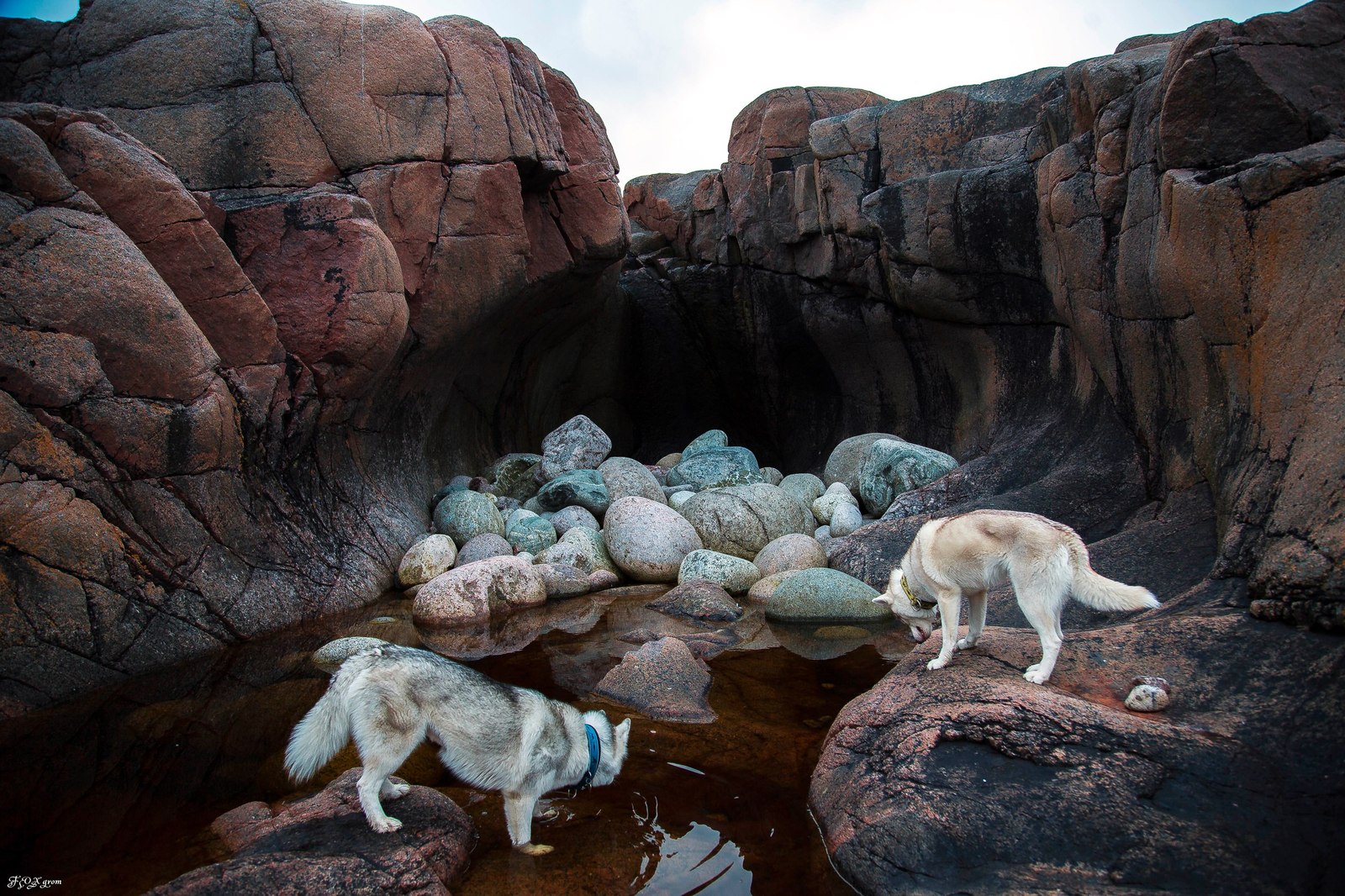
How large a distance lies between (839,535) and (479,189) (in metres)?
6.29

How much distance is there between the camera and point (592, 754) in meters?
4.31

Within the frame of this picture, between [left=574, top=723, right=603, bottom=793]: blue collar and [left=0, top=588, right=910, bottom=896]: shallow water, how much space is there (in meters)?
0.27

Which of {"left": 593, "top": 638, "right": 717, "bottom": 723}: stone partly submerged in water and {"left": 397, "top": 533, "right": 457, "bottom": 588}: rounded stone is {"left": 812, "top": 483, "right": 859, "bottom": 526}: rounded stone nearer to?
{"left": 397, "top": 533, "right": 457, "bottom": 588}: rounded stone

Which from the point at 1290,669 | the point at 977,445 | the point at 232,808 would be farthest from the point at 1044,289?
the point at 232,808

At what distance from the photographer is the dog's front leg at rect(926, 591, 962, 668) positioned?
4840 millimetres

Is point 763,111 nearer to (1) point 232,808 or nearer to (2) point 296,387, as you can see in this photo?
(2) point 296,387

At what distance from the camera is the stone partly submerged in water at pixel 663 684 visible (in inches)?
236

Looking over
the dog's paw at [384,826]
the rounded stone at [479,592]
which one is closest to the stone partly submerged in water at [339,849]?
the dog's paw at [384,826]

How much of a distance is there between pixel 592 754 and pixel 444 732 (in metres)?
0.76

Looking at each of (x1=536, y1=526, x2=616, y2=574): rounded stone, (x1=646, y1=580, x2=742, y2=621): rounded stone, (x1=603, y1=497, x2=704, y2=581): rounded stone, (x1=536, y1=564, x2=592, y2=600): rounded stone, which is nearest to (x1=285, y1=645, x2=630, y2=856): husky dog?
(x1=646, y1=580, x2=742, y2=621): rounded stone

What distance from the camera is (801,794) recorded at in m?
4.74

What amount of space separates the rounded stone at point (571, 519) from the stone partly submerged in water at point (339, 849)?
6.77 metres

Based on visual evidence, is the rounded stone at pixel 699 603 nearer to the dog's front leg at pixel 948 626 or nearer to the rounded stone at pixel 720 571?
the rounded stone at pixel 720 571

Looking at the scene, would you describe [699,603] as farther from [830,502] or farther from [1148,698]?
[1148,698]
